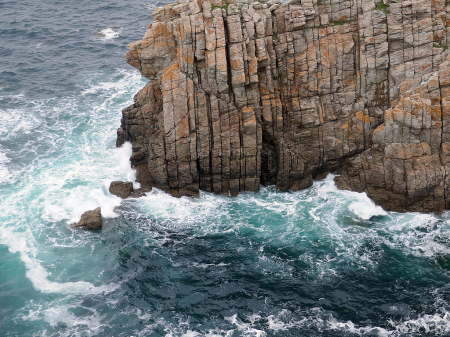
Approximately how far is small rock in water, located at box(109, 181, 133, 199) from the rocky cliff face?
10.1 ft

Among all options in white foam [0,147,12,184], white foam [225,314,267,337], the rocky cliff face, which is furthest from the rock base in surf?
white foam [225,314,267,337]

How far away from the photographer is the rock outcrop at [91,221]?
60.4 m

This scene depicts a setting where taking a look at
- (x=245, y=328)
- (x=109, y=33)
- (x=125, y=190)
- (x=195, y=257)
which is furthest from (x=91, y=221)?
(x=109, y=33)

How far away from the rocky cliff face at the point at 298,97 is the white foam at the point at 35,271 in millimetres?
19014

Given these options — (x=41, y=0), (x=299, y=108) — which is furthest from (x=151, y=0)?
(x=299, y=108)

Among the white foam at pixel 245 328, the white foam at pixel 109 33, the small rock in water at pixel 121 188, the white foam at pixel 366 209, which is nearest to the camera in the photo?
the white foam at pixel 245 328

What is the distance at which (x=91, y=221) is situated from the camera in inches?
2378

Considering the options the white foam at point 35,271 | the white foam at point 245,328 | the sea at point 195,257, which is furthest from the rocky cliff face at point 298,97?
the white foam at point 245,328

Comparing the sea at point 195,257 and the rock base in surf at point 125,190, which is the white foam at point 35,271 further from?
the rock base in surf at point 125,190

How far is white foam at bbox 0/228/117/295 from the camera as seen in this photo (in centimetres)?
5206

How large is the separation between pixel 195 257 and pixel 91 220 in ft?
51.2

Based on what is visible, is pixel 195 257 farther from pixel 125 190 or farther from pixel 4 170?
pixel 4 170

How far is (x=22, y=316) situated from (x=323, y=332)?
32921 millimetres

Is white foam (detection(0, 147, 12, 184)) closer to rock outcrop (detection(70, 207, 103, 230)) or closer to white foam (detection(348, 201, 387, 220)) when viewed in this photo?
rock outcrop (detection(70, 207, 103, 230))
